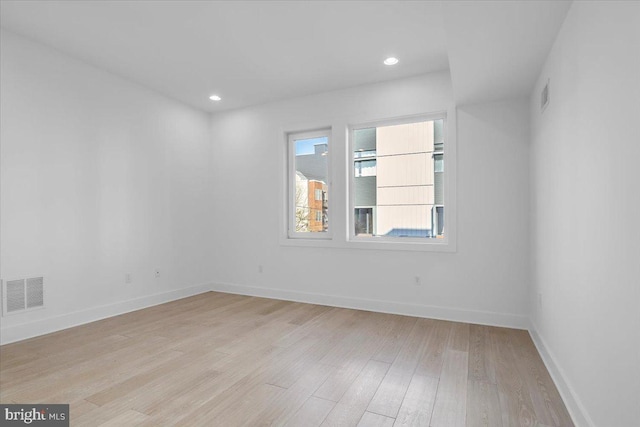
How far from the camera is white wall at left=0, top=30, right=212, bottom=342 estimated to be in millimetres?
3035

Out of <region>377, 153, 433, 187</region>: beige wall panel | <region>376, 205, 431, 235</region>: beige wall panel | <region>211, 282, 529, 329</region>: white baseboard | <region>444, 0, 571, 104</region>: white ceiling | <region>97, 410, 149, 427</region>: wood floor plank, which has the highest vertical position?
<region>444, 0, 571, 104</region>: white ceiling

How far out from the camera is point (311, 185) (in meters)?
4.60

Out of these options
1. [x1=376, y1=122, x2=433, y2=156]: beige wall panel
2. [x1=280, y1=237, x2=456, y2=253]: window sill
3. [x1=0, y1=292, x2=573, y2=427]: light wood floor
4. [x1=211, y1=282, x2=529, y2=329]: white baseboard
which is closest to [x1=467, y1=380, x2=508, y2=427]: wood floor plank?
[x1=0, y1=292, x2=573, y2=427]: light wood floor

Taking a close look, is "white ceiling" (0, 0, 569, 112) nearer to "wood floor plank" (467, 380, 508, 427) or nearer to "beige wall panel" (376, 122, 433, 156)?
"beige wall panel" (376, 122, 433, 156)

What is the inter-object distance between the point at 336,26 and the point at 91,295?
3.62 meters

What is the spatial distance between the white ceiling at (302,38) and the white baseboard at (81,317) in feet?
8.58

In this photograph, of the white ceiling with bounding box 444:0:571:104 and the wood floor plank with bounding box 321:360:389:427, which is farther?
the white ceiling with bounding box 444:0:571:104

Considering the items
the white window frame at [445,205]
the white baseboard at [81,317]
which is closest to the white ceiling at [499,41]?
the white window frame at [445,205]

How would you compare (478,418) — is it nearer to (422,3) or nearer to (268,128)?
(422,3)

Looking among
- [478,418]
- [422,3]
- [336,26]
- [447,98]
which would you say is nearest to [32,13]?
[336,26]

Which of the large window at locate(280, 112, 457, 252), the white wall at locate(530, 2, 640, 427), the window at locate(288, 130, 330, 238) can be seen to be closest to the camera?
the white wall at locate(530, 2, 640, 427)

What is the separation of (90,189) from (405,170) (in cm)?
348

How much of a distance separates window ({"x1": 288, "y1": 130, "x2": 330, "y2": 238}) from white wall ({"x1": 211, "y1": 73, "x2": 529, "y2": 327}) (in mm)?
190

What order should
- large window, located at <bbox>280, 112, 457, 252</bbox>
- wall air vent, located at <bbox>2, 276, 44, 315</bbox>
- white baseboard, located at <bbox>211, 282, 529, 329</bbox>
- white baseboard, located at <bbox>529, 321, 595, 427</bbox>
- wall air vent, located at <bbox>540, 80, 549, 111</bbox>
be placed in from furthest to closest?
large window, located at <bbox>280, 112, 457, 252</bbox>, white baseboard, located at <bbox>211, 282, 529, 329</bbox>, wall air vent, located at <bbox>2, 276, 44, 315</bbox>, wall air vent, located at <bbox>540, 80, 549, 111</bbox>, white baseboard, located at <bbox>529, 321, 595, 427</bbox>
